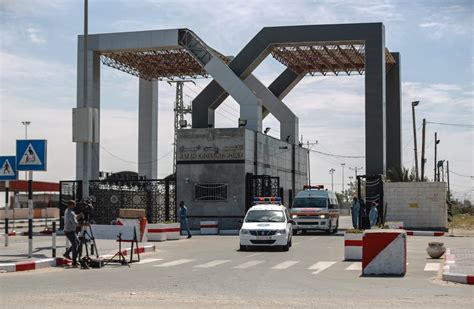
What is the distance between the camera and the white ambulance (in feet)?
125

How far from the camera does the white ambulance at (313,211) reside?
3800 centimetres

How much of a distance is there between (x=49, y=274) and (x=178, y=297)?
231 inches

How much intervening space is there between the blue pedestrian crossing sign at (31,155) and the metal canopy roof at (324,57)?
29.0 m

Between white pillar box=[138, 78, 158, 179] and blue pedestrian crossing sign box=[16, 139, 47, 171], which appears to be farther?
A: white pillar box=[138, 78, 158, 179]

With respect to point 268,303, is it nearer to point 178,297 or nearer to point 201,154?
point 178,297

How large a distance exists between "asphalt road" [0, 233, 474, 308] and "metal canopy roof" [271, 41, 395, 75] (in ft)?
94.4

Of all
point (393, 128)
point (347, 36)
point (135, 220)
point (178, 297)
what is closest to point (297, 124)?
point (393, 128)

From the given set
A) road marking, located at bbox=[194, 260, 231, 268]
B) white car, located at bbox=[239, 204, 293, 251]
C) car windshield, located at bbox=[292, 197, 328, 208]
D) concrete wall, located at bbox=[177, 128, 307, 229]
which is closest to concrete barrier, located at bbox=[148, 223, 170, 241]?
white car, located at bbox=[239, 204, 293, 251]

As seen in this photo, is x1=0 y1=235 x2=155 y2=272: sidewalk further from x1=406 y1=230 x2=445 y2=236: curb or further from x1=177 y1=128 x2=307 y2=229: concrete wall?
x1=406 y1=230 x2=445 y2=236: curb

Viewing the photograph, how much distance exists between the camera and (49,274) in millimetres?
18078

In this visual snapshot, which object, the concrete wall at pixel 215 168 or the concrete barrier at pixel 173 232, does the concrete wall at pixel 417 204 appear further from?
the concrete barrier at pixel 173 232

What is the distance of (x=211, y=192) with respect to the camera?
43750 mm

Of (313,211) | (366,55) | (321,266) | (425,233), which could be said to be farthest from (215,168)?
(321,266)

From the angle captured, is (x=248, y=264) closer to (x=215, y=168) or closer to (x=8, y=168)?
(x=8, y=168)
